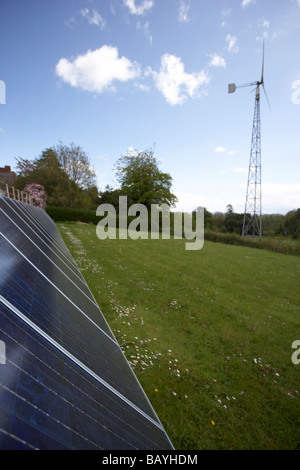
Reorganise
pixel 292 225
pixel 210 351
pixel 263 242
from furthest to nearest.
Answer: pixel 292 225 < pixel 263 242 < pixel 210 351

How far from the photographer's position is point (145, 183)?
35219mm

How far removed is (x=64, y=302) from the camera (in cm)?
232

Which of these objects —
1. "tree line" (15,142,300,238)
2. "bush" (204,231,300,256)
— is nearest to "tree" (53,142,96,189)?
"tree line" (15,142,300,238)

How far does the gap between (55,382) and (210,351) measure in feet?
14.1

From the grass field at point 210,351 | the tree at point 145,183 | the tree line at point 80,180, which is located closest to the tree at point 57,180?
the tree line at point 80,180

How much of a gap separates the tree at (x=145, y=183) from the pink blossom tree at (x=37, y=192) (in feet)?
43.1

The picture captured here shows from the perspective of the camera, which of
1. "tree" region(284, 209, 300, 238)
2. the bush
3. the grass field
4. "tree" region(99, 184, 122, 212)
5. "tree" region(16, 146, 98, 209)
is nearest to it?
A: the grass field

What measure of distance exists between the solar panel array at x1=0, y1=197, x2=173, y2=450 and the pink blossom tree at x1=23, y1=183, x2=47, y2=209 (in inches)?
1335

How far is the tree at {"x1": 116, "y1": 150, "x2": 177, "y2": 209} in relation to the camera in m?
33.9

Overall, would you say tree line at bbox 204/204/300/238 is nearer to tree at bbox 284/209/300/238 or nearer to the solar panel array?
tree at bbox 284/209/300/238

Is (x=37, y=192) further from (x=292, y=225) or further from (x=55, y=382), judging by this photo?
(x=292, y=225)

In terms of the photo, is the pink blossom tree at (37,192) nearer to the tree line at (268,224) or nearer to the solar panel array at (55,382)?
the tree line at (268,224)

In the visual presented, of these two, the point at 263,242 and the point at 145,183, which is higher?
the point at 145,183

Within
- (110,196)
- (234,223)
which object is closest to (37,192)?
(110,196)
